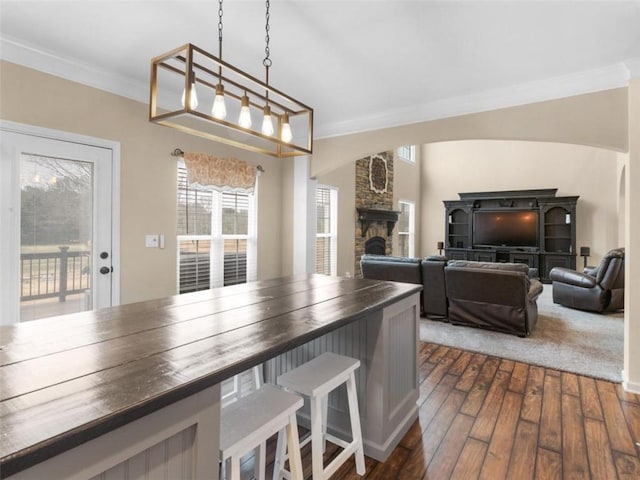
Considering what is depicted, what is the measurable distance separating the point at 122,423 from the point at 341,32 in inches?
97.1

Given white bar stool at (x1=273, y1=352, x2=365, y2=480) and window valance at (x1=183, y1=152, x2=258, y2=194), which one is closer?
white bar stool at (x1=273, y1=352, x2=365, y2=480)

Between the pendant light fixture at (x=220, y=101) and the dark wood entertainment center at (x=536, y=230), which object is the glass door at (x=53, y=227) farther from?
the dark wood entertainment center at (x=536, y=230)

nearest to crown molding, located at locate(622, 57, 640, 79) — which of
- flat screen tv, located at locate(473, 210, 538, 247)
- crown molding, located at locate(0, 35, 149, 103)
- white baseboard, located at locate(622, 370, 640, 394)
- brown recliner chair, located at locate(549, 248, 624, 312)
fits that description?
white baseboard, located at locate(622, 370, 640, 394)

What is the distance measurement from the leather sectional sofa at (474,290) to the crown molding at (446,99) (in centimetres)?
191

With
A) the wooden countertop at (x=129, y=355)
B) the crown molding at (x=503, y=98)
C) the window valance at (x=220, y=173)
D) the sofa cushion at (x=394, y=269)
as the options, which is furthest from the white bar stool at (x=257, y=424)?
the sofa cushion at (x=394, y=269)

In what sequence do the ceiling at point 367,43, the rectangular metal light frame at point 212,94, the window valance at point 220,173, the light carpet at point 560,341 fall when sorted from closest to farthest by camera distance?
the rectangular metal light frame at point 212,94 → the ceiling at point 367,43 → the light carpet at point 560,341 → the window valance at point 220,173

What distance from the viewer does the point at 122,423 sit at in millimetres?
803

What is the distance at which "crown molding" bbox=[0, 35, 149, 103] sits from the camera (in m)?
2.45

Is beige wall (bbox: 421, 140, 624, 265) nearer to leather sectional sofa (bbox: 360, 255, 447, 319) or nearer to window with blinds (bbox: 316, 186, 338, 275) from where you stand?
window with blinds (bbox: 316, 186, 338, 275)

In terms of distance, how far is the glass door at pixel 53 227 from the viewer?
251 cm

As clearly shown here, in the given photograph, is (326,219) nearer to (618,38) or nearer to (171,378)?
(618,38)

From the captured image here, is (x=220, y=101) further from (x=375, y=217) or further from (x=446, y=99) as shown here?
(x=375, y=217)

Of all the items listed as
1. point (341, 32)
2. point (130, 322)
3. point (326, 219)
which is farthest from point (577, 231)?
point (130, 322)

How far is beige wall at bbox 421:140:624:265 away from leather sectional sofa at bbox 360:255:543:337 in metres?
4.55
